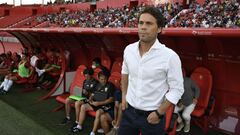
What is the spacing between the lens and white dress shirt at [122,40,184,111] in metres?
2.19

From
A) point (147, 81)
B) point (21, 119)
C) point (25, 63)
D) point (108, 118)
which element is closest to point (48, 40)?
point (25, 63)

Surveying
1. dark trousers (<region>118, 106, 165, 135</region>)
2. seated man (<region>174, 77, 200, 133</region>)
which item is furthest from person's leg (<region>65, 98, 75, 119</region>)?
dark trousers (<region>118, 106, 165, 135</region>)

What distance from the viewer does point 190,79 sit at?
4.70 m

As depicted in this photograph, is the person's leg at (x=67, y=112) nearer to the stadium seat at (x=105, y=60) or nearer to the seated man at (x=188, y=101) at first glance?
the stadium seat at (x=105, y=60)

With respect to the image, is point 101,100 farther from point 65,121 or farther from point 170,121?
point 170,121

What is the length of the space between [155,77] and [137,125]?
39 centimetres

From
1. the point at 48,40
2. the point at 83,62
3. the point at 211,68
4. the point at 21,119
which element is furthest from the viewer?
the point at 48,40

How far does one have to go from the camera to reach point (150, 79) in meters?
2.23

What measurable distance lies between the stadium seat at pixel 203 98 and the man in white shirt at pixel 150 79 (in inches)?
102

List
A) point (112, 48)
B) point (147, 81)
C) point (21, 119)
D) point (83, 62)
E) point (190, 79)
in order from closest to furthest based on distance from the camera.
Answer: point (147, 81), point (190, 79), point (21, 119), point (112, 48), point (83, 62)

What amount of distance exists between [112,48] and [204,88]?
2.45 m

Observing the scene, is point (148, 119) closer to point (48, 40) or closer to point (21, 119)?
point (21, 119)

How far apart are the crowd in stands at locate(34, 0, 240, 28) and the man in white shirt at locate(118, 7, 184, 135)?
5.40 m

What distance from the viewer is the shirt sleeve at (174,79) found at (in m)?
2.18
